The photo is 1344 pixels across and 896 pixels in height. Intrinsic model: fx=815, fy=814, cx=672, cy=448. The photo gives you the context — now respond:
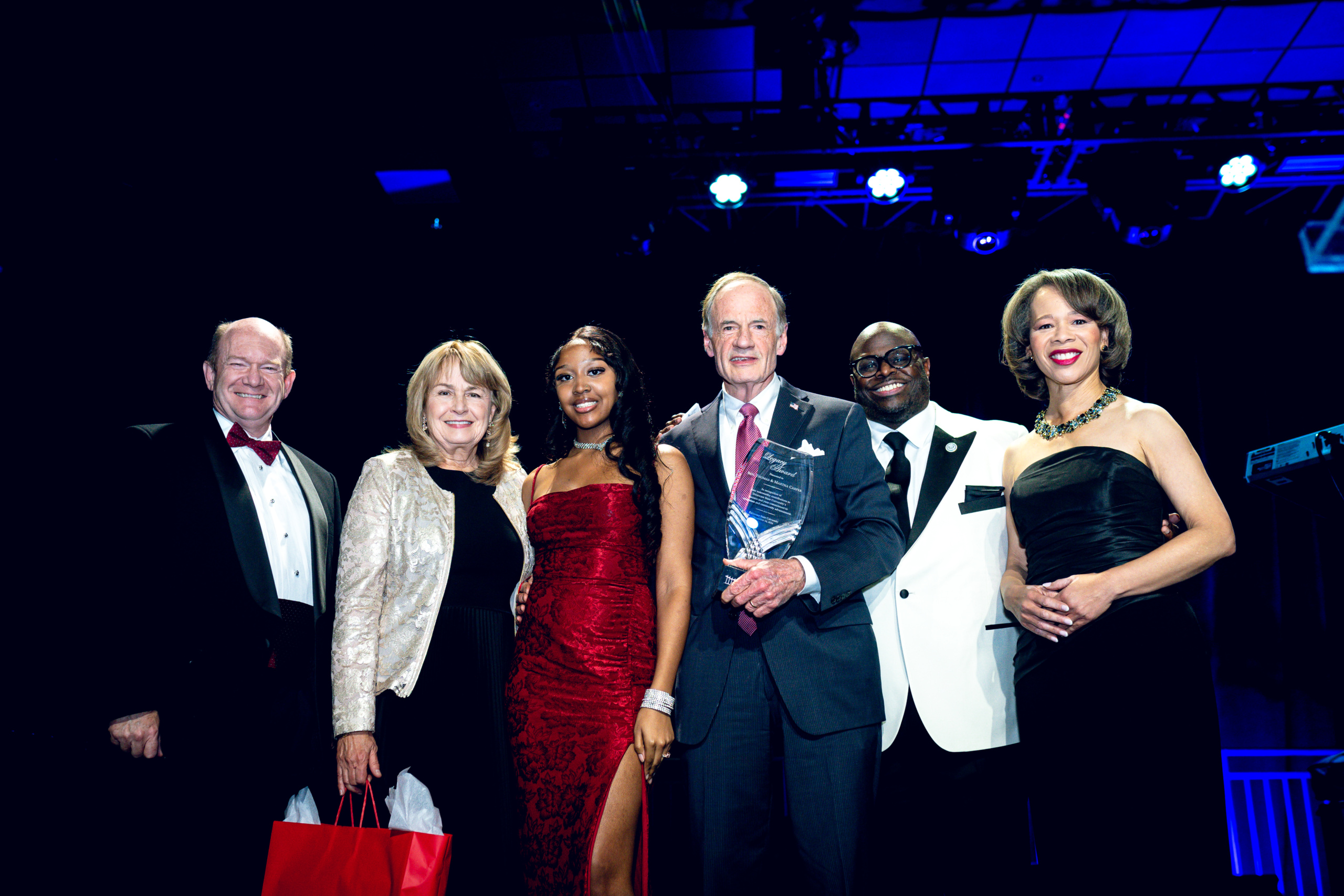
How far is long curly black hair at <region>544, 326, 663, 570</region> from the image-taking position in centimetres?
228

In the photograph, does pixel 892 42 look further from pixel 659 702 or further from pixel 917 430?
pixel 659 702

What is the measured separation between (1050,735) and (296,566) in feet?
7.27

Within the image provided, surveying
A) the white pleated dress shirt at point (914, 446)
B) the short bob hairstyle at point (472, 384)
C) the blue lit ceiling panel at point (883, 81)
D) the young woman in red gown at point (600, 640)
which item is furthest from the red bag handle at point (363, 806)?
the blue lit ceiling panel at point (883, 81)

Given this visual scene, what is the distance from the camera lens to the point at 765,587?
6.46 feet

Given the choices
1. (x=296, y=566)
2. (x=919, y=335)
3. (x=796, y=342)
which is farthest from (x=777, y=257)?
(x=296, y=566)

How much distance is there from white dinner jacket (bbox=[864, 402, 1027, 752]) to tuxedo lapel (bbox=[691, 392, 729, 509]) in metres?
0.63

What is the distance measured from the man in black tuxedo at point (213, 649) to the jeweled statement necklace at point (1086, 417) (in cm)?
227

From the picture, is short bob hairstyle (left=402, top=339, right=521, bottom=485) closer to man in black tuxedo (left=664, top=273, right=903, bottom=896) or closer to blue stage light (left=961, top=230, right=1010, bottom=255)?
man in black tuxedo (left=664, top=273, right=903, bottom=896)

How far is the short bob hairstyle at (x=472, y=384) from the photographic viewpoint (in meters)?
2.60

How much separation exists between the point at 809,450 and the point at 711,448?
0.29 m

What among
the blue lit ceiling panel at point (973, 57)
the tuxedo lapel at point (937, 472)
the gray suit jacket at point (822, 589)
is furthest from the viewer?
the blue lit ceiling panel at point (973, 57)

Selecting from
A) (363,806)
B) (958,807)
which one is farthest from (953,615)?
(363,806)

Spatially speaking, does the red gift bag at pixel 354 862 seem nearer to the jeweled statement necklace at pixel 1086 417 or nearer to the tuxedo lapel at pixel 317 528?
the tuxedo lapel at pixel 317 528

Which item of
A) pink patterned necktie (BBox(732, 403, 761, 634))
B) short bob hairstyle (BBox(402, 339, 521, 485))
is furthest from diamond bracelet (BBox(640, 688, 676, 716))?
short bob hairstyle (BBox(402, 339, 521, 485))
